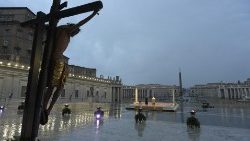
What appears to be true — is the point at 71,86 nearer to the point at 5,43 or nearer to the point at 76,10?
the point at 5,43

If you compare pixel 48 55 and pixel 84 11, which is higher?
pixel 84 11

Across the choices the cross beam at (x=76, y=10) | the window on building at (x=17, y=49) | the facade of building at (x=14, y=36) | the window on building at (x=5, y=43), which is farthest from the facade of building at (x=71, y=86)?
the cross beam at (x=76, y=10)

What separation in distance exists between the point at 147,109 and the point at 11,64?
88.3 feet

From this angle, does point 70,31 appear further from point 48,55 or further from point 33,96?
point 33,96

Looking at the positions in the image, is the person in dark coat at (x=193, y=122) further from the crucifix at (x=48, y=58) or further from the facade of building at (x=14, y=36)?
the facade of building at (x=14, y=36)

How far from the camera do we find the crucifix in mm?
5246

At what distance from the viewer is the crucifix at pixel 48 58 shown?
5.25 m

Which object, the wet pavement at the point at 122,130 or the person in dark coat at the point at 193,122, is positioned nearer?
the wet pavement at the point at 122,130

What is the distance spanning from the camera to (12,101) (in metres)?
37.8

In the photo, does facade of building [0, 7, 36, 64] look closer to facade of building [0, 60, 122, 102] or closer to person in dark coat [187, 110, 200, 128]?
facade of building [0, 60, 122, 102]

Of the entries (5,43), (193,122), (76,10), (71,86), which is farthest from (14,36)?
(76,10)

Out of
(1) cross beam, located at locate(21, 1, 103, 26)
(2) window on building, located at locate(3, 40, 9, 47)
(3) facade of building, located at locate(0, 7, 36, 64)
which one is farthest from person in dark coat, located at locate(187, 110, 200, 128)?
(2) window on building, located at locate(3, 40, 9, 47)

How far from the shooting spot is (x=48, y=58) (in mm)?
5531

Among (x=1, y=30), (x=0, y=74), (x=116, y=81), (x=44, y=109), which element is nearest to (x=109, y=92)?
(x=116, y=81)
